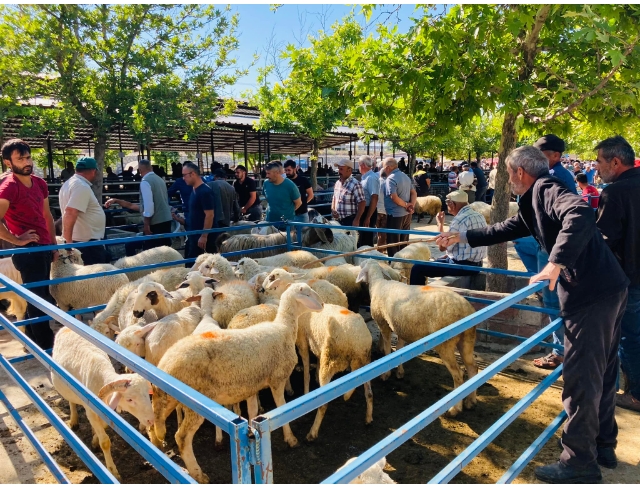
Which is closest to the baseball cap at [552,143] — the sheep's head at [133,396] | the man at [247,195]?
the sheep's head at [133,396]

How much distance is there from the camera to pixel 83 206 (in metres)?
5.51

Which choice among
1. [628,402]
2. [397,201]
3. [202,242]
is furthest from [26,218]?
[628,402]

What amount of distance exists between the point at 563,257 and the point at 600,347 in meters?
0.63

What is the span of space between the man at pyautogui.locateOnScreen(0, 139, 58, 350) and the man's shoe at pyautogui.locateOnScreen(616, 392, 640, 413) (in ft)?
17.6

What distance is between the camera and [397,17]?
5.39 m

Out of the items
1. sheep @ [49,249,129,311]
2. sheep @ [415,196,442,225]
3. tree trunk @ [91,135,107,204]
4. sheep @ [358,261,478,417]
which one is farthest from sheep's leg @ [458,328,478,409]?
sheep @ [415,196,442,225]

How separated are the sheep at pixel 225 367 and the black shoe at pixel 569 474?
1.71 m

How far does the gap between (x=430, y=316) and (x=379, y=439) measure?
1.13 m

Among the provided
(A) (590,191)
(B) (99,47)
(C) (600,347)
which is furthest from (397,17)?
(A) (590,191)

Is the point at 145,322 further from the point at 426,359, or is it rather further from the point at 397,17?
the point at 397,17

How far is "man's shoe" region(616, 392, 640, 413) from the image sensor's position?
3746 millimetres

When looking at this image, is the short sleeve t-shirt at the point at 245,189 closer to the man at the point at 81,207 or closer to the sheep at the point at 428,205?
the man at the point at 81,207

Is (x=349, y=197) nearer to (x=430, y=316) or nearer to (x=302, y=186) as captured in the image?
(x=302, y=186)

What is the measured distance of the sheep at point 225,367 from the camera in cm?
296
